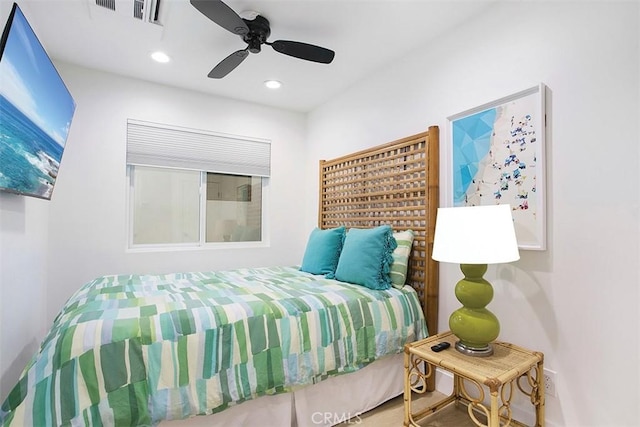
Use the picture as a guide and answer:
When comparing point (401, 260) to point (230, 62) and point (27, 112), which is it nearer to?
point (230, 62)

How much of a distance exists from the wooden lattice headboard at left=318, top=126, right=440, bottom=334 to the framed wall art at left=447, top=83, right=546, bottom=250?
211 millimetres

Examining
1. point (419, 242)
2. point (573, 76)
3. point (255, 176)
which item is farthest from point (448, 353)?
point (255, 176)

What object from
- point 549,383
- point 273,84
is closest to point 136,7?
point 273,84

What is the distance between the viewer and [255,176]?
373 cm

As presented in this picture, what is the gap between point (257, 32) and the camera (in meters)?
2.12

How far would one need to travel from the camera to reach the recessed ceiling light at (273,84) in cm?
308

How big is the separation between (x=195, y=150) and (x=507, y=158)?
2814mm

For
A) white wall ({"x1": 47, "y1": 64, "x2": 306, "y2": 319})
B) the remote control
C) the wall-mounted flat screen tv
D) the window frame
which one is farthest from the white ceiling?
the remote control

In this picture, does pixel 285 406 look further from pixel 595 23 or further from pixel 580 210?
pixel 595 23

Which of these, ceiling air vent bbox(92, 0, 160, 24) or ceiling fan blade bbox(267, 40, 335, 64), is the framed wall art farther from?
ceiling air vent bbox(92, 0, 160, 24)

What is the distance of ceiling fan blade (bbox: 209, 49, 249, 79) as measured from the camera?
2.14 metres

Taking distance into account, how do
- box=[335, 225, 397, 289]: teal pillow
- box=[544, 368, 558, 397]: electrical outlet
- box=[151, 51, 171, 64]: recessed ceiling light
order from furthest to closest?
box=[151, 51, 171, 64]: recessed ceiling light
box=[335, 225, 397, 289]: teal pillow
box=[544, 368, 558, 397]: electrical outlet

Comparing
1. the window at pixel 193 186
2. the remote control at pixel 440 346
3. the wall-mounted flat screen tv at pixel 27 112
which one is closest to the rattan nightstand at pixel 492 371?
the remote control at pixel 440 346
